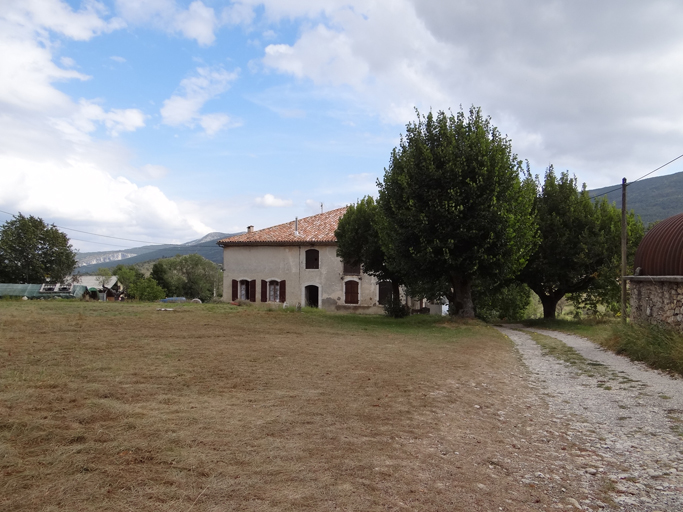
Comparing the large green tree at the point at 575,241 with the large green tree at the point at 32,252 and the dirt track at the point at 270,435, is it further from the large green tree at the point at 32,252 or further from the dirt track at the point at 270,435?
the large green tree at the point at 32,252

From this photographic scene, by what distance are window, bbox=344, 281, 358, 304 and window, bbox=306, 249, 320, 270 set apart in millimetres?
2603

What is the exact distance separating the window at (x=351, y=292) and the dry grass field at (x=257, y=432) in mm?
23679

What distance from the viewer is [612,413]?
702 cm

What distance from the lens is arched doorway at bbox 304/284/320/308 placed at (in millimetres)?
35469

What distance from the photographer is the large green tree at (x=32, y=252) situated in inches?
1754

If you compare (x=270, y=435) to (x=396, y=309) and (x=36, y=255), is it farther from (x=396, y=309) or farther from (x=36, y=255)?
(x=36, y=255)

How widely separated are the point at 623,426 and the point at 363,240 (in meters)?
20.6

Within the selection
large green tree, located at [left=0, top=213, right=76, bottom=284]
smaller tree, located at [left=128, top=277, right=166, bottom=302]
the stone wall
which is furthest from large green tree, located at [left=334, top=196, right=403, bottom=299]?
large green tree, located at [left=0, top=213, right=76, bottom=284]

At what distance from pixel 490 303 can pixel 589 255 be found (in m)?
9.47

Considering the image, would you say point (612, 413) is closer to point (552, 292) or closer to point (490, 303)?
point (552, 292)

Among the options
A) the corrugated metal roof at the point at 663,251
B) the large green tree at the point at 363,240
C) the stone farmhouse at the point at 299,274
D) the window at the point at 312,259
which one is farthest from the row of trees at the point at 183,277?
the corrugated metal roof at the point at 663,251

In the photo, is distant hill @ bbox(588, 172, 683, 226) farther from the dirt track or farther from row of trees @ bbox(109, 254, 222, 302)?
the dirt track

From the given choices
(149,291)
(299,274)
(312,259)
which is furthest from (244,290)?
(149,291)

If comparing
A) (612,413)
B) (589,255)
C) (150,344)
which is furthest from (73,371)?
(589,255)
